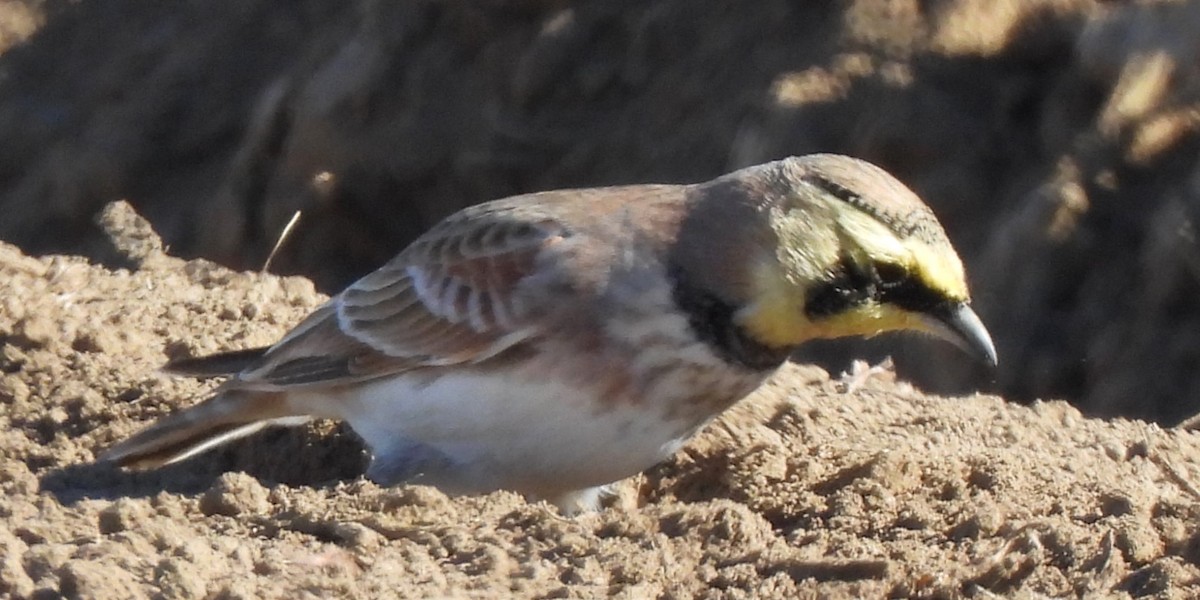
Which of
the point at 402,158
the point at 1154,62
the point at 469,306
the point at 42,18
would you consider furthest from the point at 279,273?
the point at 469,306

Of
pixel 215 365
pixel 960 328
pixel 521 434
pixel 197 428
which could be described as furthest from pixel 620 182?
pixel 960 328

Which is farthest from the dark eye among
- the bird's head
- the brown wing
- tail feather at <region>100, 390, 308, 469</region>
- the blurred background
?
the blurred background

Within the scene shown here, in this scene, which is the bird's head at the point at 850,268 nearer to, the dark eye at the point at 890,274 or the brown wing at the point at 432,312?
the dark eye at the point at 890,274

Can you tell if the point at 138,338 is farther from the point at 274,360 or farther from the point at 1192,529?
the point at 1192,529

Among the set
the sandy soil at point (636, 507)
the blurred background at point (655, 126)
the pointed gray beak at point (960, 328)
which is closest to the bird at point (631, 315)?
the pointed gray beak at point (960, 328)

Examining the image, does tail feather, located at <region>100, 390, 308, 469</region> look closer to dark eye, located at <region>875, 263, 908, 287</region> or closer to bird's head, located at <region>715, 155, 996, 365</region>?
bird's head, located at <region>715, 155, 996, 365</region>
